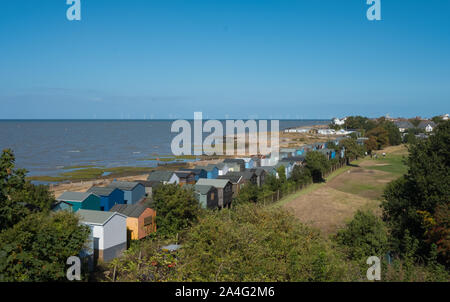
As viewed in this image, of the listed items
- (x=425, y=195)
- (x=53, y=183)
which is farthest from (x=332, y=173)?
(x=53, y=183)

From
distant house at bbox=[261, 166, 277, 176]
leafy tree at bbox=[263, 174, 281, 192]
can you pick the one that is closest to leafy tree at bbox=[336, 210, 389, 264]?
leafy tree at bbox=[263, 174, 281, 192]

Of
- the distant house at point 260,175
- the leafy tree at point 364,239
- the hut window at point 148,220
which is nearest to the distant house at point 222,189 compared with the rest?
the distant house at point 260,175

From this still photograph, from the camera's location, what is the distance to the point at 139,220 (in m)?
27.6

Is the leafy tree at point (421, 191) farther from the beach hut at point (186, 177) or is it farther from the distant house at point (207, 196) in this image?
the beach hut at point (186, 177)

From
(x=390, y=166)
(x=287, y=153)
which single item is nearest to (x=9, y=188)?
(x=287, y=153)

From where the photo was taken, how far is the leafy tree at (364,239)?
69.8ft

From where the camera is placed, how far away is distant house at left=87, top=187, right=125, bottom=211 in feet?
112

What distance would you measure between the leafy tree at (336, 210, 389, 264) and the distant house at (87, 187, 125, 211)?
22.6 meters

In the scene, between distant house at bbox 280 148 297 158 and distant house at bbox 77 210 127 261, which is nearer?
distant house at bbox 77 210 127 261

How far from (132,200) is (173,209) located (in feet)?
34.6

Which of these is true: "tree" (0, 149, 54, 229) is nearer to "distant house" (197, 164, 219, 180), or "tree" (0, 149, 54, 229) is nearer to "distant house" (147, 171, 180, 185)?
"distant house" (147, 171, 180, 185)
